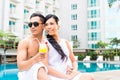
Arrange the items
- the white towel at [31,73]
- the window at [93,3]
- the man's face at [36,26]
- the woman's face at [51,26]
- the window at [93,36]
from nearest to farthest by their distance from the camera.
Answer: the white towel at [31,73], the man's face at [36,26], the woman's face at [51,26], the window at [93,36], the window at [93,3]

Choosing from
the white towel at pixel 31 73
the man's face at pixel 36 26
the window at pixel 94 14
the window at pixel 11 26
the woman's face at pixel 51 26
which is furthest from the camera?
the window at pixel 94 14

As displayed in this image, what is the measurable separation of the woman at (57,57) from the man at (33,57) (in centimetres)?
13

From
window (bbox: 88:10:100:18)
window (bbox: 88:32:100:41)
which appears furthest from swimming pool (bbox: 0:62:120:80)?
window (bbox: 88:10:100:18)

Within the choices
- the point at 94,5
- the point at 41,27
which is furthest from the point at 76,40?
the point at 41,27

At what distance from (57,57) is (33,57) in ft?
1.33

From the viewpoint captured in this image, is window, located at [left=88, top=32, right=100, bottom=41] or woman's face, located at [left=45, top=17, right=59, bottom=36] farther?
window, located at [left=88, top=32, right=100, bottom=41]

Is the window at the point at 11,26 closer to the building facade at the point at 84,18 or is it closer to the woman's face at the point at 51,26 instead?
the building facade at the point at 84,18

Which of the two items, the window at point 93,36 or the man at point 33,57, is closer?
the man at point 33,57

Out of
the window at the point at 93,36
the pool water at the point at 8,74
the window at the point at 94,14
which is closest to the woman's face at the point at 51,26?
the pool water at the point at 8,74

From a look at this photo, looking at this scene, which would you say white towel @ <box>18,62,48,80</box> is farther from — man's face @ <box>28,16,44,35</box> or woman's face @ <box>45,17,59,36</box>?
woman's face @ <box>45,17,59,36</box>

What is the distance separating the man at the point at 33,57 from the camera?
9.25 ft

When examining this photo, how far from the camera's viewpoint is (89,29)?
134 ft

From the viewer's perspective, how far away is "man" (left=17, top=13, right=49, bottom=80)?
282 centimetres

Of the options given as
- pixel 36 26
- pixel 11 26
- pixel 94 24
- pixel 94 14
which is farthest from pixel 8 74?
pixel 94 14
